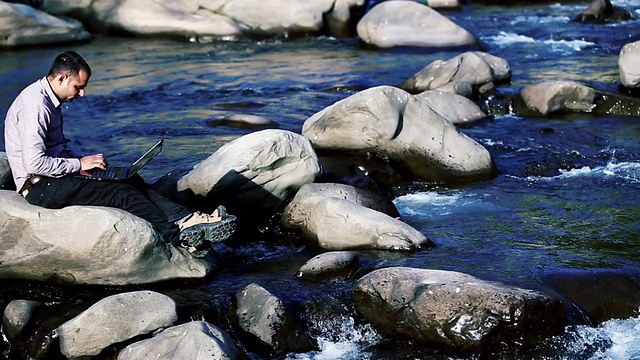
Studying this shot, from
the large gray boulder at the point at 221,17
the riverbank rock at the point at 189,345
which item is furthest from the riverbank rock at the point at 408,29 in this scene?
the riverbank rock at the point at 189,345

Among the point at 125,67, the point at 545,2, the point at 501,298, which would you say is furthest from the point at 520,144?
the point at 545,2

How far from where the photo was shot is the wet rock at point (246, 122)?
1312 centimetres

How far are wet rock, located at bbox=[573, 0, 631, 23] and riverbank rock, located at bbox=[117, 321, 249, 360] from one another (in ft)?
53.2

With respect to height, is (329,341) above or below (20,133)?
below

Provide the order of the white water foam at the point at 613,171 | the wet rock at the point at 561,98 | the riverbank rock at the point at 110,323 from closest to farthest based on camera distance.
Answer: the riverbank rock at the point at 110,323
the white water foam at the point at 613,171
the wet rock at the point at 561,98

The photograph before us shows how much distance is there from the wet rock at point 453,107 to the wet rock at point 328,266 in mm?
5501

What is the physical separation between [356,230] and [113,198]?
209cm

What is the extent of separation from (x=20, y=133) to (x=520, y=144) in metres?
6.67

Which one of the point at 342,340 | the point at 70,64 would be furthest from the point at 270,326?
the point at 70,64

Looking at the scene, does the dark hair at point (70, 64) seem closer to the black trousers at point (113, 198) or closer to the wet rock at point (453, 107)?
the black trousers at point (113, 198)

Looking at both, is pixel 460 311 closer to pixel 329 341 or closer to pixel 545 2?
pixel 329 341

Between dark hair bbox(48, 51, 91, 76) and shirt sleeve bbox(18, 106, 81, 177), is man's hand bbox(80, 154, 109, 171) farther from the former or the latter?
dark hair bbox(48, 51, 91, 76)

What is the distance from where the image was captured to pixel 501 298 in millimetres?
7168

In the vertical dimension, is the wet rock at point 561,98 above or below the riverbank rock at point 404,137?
below
